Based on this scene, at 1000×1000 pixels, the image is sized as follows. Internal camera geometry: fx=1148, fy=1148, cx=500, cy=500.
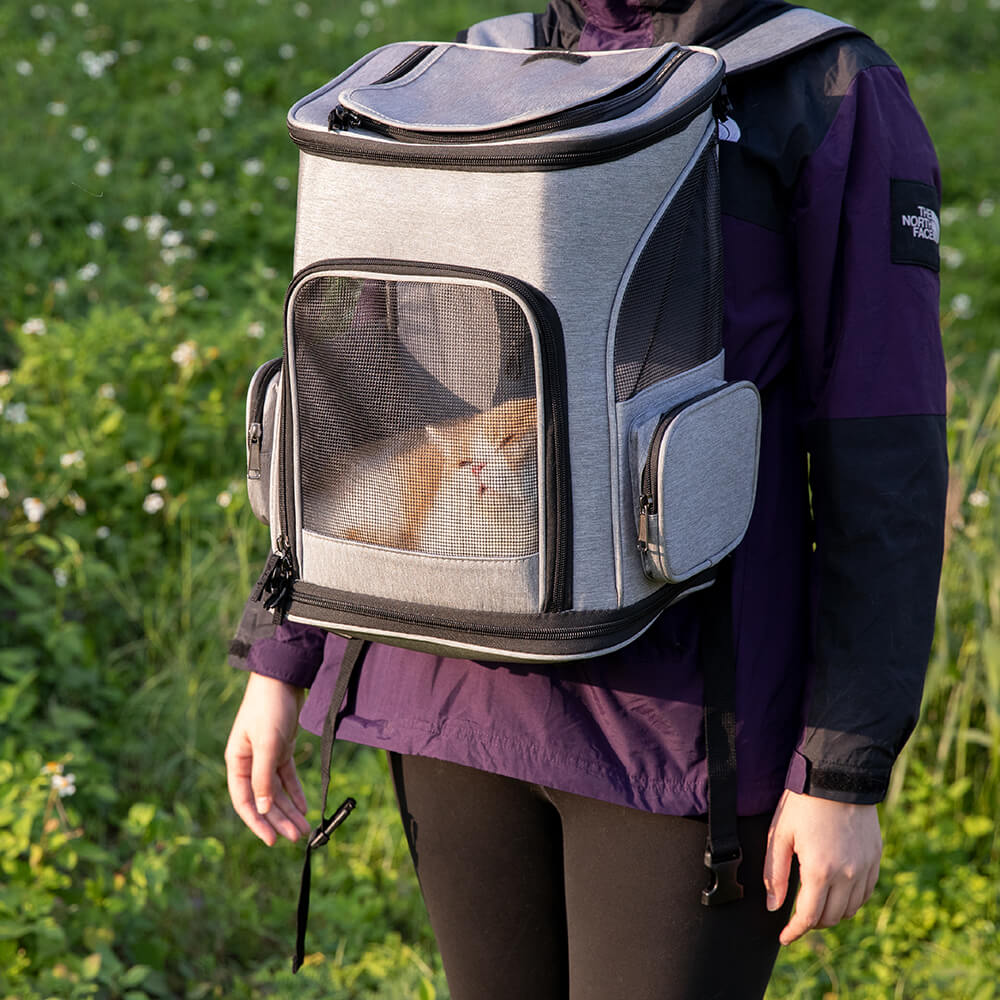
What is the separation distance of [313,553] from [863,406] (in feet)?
2.03

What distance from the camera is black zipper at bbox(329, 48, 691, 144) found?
109 cm

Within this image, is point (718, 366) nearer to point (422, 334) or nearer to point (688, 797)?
point (422, 334)

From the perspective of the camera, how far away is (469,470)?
117 cm

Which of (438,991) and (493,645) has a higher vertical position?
(493,645)

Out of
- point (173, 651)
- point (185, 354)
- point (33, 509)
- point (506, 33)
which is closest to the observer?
point (506, 33)

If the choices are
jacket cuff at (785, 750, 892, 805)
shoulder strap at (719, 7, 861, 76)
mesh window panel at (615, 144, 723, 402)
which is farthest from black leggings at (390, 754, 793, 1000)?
shoulder strap at (719, 7, 861, 76)

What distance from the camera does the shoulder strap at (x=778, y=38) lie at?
122cm

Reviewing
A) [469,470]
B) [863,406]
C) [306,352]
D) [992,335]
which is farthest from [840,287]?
[992,335]

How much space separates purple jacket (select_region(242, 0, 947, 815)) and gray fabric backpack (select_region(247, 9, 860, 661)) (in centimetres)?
7

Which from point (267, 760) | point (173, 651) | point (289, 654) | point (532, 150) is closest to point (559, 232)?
point (532, 150)

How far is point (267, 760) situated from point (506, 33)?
1.00 metres

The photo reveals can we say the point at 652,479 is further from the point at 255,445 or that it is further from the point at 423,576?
the point at 255,445

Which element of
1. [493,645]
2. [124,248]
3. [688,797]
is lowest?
[124,248]

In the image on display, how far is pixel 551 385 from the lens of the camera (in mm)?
1129
